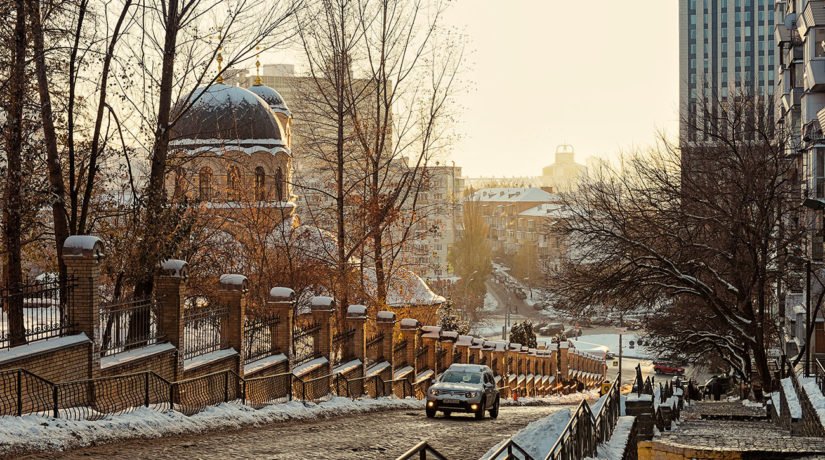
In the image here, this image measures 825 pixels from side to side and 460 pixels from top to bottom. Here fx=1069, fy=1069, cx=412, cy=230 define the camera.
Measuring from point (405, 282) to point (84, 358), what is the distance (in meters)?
28.7

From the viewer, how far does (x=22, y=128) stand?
17.6m

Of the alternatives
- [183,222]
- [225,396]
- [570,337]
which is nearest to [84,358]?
[225,396]

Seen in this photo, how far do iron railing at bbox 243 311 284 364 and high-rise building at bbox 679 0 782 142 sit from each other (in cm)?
11316

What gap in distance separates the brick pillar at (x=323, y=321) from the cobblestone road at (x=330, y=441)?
141 inches

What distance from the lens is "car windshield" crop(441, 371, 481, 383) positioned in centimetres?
2262

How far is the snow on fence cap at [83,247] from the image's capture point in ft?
49.8

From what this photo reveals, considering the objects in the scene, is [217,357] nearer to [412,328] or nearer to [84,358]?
[84,358]

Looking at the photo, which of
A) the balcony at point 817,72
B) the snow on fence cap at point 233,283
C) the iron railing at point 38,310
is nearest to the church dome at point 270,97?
the balcony at point 817,72

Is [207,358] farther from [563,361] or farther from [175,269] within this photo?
[563,361]

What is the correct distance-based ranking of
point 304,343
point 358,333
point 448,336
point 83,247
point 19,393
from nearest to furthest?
point 19,393, point 83,247, point 304,343, point 358,333, point 448,336

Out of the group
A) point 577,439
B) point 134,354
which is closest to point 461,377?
point 134,354

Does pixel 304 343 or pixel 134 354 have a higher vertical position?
pixel 134 354

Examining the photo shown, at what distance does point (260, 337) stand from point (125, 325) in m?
5.05

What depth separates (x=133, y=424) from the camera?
47.4 feet
